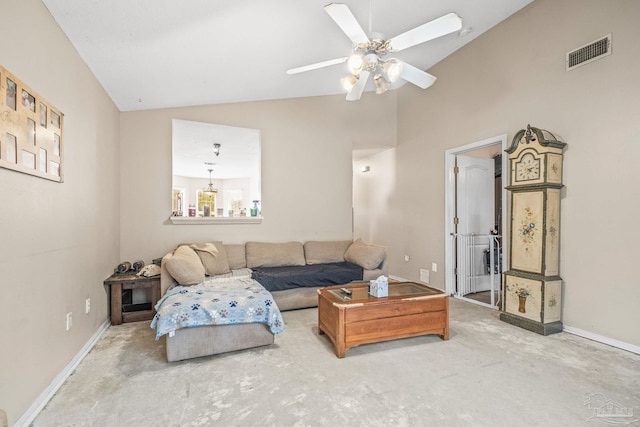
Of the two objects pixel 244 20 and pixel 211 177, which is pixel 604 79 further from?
pixel 211 177

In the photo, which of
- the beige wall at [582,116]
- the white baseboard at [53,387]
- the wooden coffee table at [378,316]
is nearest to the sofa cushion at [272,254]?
the wooden coffee table at [378,316]

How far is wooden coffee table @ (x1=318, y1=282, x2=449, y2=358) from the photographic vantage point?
242cm

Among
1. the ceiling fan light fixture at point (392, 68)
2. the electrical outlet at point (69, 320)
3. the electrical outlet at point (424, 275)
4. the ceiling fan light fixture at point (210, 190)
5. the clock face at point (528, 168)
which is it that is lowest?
the electrical outlet at point (424, 275)

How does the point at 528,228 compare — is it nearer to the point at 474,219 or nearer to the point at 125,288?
the point at 474,219

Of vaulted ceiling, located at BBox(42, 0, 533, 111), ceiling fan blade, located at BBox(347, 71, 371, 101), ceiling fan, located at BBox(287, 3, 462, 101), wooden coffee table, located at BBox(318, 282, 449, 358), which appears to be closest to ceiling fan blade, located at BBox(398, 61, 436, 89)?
ceiling fan, located at BBox(287, 3, 462, 101)

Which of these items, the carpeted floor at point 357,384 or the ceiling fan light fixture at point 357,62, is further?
the ceiling fan light fixture at point 357,62

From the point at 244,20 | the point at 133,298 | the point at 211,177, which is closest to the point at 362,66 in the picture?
the point at 244,20

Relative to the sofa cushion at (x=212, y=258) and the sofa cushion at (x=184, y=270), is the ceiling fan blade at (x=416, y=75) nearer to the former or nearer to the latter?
the sofa cushion at (x=184, y=270)

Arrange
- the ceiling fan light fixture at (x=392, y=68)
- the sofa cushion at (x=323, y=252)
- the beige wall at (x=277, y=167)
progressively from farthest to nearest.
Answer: the sofa cushion at (x=323, y=252), the beige wall at (x=277, y=167), the ceiling fan light fixture at (x=392, y=68)

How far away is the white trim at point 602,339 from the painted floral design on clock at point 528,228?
32.9 inches

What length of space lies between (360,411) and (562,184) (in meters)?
2.88

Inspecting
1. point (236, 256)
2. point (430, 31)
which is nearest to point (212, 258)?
point (236, 256)

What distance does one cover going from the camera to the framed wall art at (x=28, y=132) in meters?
1.50

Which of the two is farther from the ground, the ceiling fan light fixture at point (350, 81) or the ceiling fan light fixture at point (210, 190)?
the ceiling fan light fixture at point (350, 81)
